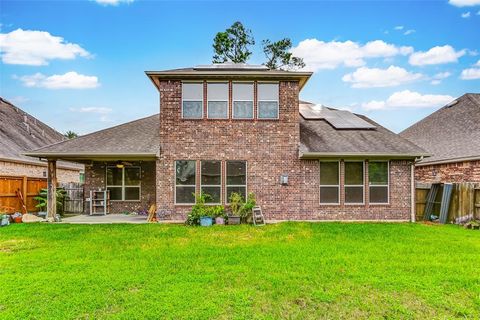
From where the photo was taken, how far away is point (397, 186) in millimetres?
13328

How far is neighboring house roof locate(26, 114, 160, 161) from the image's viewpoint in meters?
12.9

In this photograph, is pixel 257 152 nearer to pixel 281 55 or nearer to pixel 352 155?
pixel 352 155

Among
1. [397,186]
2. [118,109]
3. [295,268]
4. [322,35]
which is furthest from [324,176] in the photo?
[118,109]

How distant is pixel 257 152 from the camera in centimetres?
1309

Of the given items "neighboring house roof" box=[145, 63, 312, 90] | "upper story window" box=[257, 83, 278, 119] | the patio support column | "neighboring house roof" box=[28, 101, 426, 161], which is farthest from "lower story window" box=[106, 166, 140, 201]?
"upper story window" box=[257, 83, 278, 119]

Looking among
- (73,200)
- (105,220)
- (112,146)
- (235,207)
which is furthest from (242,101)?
(73,200)

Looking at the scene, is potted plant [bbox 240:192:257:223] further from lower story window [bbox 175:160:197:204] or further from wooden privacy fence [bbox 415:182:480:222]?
wooden privacy fence [bbox 415:182:480:222]

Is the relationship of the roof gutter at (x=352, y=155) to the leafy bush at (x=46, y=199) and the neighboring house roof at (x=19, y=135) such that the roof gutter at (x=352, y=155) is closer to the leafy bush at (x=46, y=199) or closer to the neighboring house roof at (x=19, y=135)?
the leafy bush at (x=46, y=199)

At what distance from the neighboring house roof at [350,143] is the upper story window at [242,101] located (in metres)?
2.42

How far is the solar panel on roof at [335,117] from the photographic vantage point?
49.1 ft

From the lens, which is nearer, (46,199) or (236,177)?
(236,177)

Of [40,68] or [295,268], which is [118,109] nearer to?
[40,68]

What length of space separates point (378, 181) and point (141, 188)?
1016 centimetres

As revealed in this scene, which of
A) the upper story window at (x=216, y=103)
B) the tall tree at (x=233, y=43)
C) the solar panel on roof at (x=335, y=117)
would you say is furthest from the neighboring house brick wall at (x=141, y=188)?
the tall tree at (x=233, y=43)
